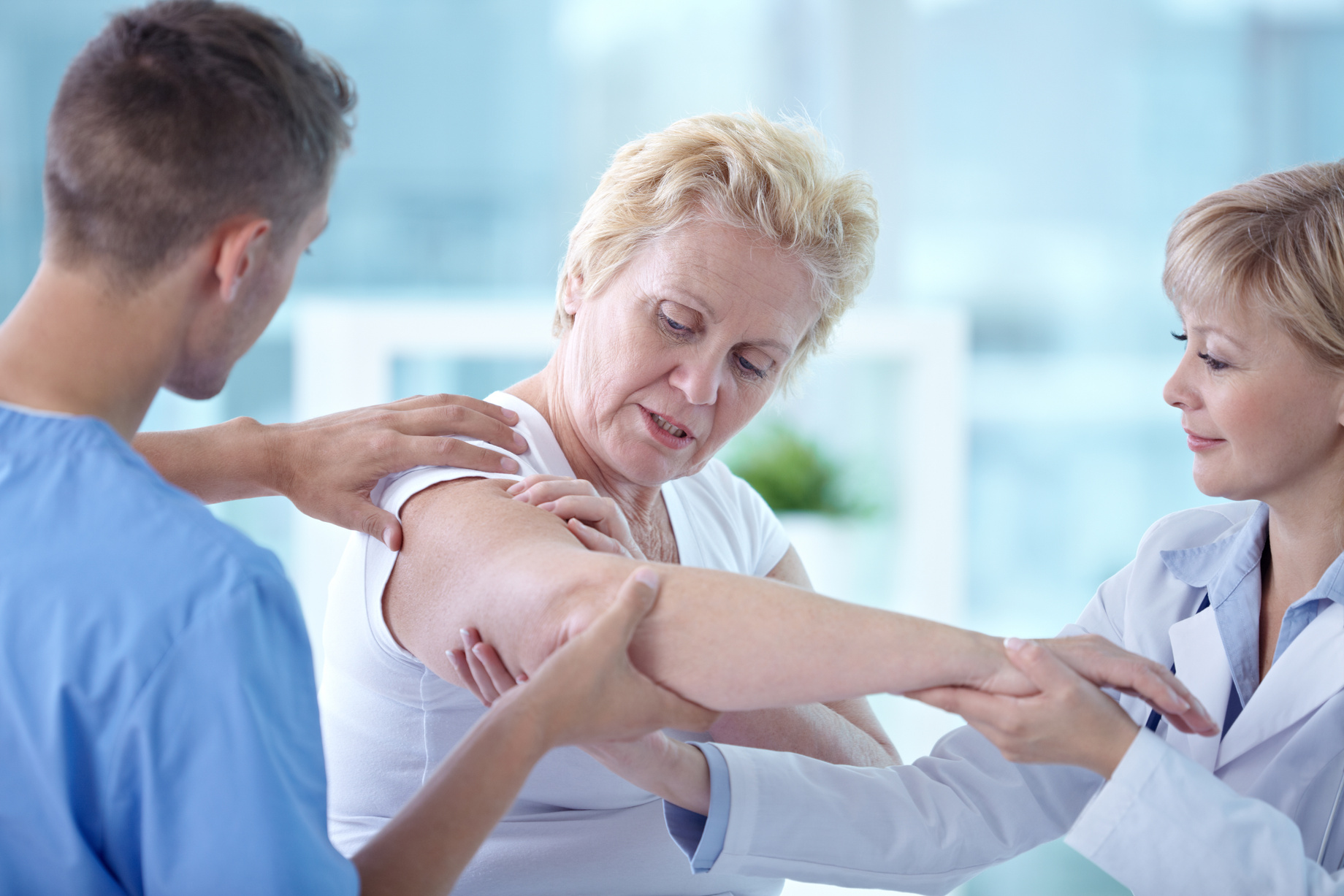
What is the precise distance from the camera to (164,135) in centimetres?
84

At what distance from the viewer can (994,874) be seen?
330 centimetres

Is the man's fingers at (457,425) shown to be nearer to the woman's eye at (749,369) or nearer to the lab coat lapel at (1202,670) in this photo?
the woman's eye at (749,369)

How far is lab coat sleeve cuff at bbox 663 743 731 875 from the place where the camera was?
1.26 metres

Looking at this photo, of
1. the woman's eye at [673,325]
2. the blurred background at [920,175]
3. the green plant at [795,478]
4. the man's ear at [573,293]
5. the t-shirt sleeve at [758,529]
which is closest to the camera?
the woman's eye at [673,325]

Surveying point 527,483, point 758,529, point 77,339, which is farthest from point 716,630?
point 758,529

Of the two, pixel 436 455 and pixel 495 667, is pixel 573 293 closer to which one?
pixel 436 455

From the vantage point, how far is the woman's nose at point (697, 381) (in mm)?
1453

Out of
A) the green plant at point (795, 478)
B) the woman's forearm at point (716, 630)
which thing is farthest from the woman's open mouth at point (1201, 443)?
the green plant at point (795, 478)

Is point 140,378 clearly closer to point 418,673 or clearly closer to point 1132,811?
point 418,673

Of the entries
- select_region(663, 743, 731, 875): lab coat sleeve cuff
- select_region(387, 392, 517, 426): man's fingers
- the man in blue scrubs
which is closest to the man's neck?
the man in blue scrubs

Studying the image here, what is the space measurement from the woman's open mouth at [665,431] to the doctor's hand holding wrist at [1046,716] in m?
0.53

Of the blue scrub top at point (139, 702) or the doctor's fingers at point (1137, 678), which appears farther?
the doctor's fingers at point (1137, 678)

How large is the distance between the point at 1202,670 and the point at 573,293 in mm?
988

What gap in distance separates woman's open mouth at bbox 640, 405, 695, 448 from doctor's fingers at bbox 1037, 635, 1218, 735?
563mm
